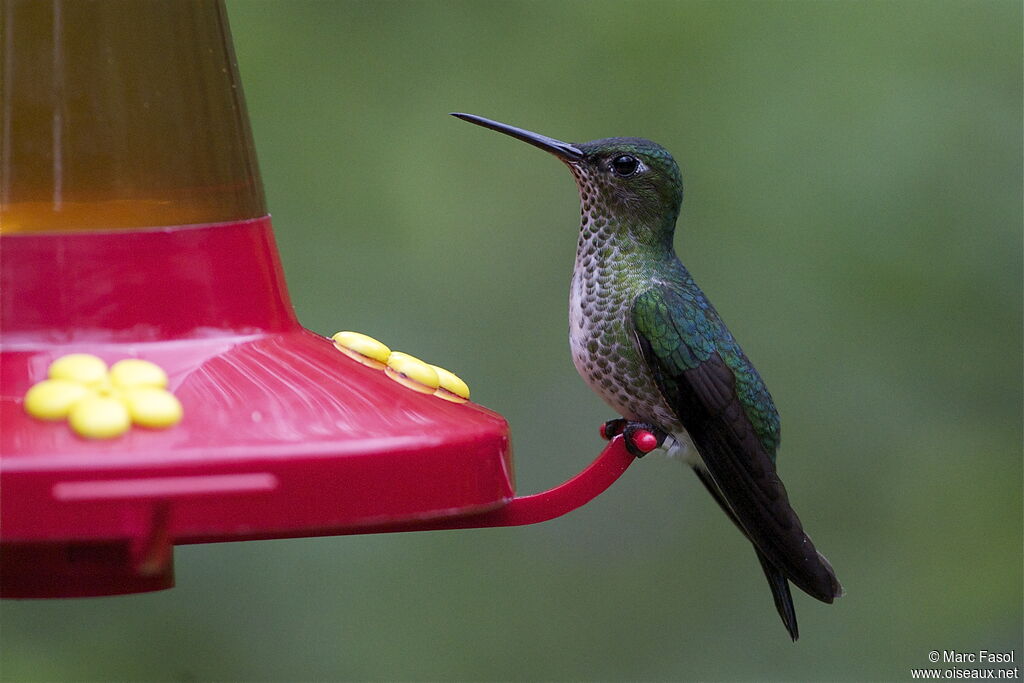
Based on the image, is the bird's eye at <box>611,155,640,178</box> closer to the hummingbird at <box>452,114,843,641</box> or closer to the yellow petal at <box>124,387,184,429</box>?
the hummingbird at <box>452,114,843,641</box>

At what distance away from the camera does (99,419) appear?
59.8 inches

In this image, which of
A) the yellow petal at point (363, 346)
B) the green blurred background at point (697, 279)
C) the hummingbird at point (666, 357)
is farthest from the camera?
the green blurred background at point (697, 279)

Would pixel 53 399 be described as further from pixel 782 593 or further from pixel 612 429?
pixel 782 593

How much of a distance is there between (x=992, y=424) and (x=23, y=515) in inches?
141

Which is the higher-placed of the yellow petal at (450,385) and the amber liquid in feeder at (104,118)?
the amber liquid in feeder at (104,118)

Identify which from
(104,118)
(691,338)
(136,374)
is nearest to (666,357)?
(691,338)

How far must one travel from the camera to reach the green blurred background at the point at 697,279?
4.12m

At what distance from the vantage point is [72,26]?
1.97 meters

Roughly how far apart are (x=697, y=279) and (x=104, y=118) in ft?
9.01

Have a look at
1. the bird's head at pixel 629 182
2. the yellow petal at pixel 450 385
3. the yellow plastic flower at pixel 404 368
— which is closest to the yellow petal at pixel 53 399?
the yellow plastic flower at pixel 404 368

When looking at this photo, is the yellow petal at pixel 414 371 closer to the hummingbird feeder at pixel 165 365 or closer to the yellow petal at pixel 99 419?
the hummingbird feeder at pixel 165 365

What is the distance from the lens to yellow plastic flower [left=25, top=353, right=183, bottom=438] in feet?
5.01

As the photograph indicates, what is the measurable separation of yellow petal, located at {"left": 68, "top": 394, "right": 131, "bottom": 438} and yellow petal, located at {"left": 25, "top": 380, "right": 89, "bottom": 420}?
0.05ft

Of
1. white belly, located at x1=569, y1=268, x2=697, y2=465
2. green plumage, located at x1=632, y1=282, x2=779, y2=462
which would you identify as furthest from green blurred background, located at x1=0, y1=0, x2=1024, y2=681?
green plumage, located at x1=632, y1=282, x2=779, y2=462
